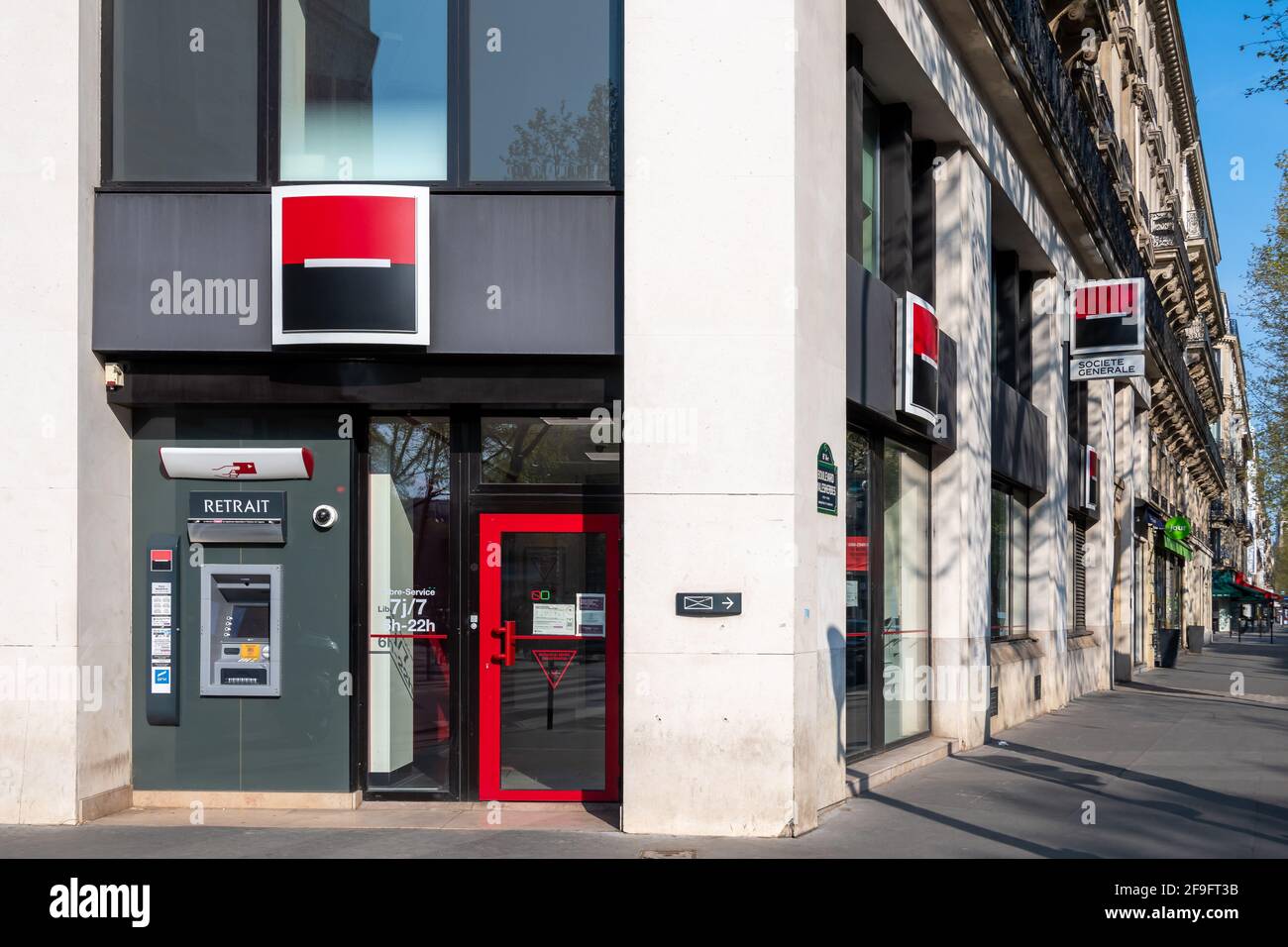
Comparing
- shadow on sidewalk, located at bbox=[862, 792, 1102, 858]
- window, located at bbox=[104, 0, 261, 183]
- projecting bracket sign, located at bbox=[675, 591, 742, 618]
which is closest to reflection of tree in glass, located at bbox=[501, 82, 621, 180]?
window, located at bbox=[104, 0, 261, 183]

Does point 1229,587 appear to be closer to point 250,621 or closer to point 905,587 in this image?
point 905,587

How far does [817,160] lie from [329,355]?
402 cm

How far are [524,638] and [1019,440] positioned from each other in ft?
36.1

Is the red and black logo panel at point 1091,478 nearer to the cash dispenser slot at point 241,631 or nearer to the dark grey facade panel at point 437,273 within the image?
the dark grey facade panel at point 437,273

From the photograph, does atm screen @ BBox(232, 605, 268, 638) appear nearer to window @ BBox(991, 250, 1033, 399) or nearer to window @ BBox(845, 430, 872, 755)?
window @ BBox(845, 430, 872, 755)

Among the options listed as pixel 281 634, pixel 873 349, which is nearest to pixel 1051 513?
pixel 873 349

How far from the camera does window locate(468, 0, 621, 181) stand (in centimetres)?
1032

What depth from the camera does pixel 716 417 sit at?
32.1ft

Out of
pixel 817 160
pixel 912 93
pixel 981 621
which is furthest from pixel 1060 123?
pixel 817 160

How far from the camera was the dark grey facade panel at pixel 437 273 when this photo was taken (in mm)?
10156

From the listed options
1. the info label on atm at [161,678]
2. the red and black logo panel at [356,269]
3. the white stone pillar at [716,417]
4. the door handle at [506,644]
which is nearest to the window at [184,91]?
the red and black logo panel at [356,269]

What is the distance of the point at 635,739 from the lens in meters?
9.61

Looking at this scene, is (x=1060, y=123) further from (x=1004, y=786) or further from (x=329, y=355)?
(x=329, y=355)

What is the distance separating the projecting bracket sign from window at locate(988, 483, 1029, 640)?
818 cm
